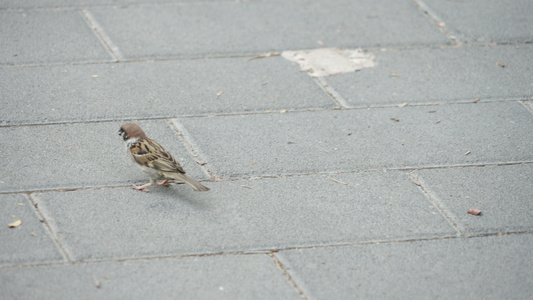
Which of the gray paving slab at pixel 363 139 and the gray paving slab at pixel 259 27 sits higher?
the gray paving slab at pixel 259 27

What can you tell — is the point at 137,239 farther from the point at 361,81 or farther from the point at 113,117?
the point at 361,81

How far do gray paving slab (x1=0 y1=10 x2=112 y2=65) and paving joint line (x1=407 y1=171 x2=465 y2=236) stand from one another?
3.80 m

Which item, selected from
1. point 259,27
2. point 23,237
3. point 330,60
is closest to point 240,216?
point 23,237

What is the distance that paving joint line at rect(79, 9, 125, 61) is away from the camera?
24.6 feet

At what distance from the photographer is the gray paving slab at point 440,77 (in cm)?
699

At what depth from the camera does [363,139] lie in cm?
620

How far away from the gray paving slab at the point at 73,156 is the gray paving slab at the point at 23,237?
0.81ft

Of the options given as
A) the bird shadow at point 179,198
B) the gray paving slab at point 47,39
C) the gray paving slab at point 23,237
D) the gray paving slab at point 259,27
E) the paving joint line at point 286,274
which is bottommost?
the paving joint line at point 286,274

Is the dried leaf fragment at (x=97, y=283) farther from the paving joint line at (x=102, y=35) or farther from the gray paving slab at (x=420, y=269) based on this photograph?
the paving joint line at (x=102, y=35)

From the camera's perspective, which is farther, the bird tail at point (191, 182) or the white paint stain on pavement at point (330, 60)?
the white paint stain on pavement at point (330, 60)

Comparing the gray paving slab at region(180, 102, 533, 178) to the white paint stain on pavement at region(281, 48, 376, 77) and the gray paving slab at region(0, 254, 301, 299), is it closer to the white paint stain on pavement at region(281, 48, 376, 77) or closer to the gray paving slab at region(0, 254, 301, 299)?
the white paint stain on pavement at region(281, 48, 376, 77)

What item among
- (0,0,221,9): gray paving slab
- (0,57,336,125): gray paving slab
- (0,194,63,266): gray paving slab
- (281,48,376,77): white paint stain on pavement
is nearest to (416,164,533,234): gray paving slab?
(0,57,336,125): gray paving slab

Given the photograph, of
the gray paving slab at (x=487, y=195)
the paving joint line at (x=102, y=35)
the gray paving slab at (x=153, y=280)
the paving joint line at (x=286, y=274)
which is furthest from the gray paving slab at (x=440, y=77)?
the gray paving slab at (x=153, y=280)

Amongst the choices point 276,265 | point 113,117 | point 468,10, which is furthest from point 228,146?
point 468,10
